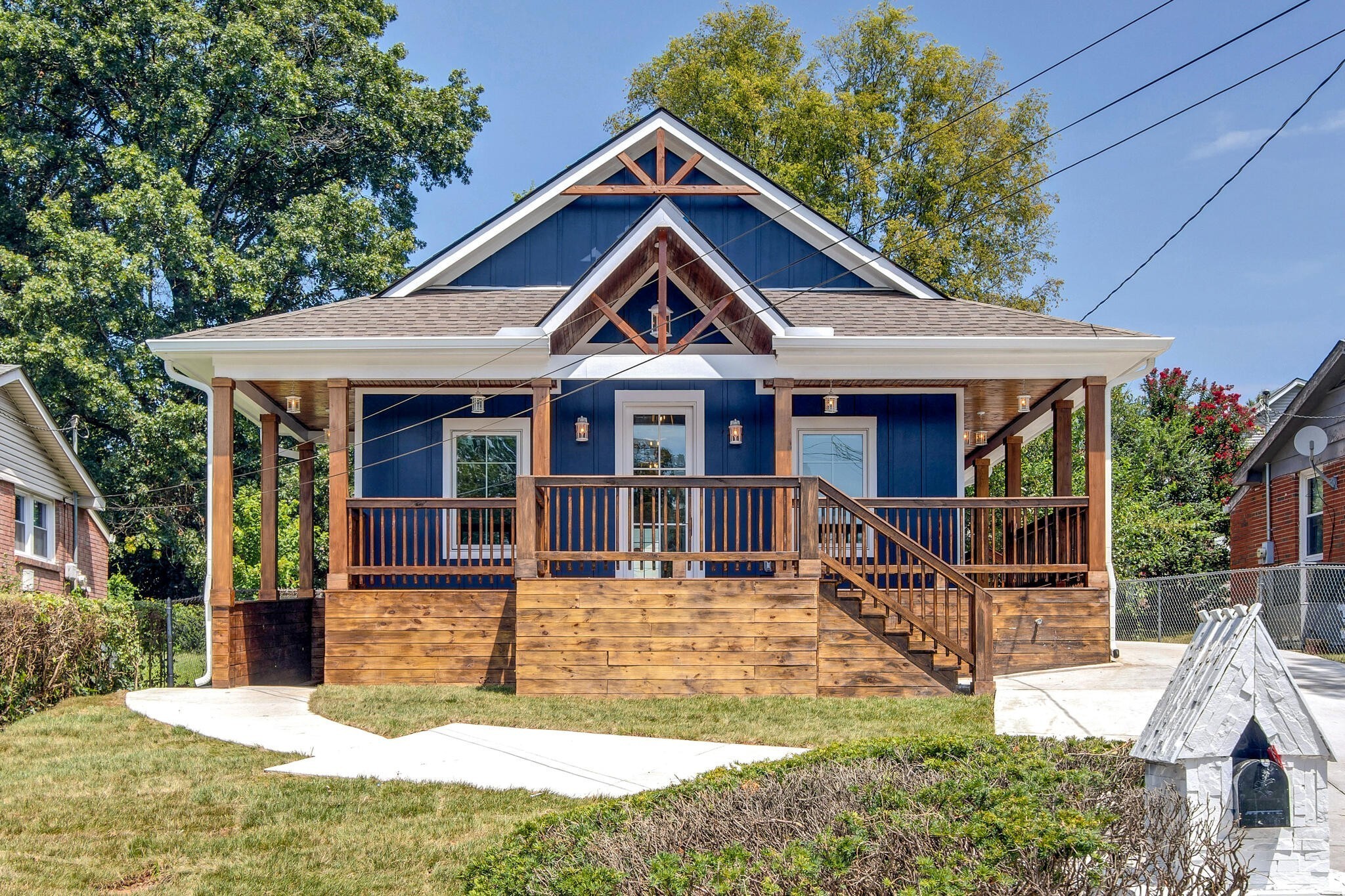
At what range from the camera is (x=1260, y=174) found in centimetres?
1211

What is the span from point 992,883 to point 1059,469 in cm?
1107

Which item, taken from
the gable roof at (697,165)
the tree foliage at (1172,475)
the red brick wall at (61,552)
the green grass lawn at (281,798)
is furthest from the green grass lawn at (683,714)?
the tree foliage at (1172,475)

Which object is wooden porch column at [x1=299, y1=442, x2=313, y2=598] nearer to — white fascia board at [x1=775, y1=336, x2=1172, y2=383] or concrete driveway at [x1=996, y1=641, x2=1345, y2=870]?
white fascia board at [x1=775, y1=336, x2=1172, y2=383]

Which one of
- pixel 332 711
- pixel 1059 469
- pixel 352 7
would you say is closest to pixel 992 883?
pixel 332 711

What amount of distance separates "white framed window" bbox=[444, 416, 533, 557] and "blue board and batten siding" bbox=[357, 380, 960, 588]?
0.10 meters

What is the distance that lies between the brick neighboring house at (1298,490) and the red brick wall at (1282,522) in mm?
12

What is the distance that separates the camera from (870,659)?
11.4 metres

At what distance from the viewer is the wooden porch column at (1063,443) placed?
Answer: 47.8 feet

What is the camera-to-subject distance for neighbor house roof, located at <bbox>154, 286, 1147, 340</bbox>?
13164 mm

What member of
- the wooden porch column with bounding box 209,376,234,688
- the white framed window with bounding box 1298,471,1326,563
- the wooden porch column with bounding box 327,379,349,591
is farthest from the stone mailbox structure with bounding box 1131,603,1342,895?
the white framed window with bounding box 1298,471,1326,563

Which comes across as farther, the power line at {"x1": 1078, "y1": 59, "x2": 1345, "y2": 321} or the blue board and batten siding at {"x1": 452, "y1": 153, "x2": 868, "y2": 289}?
the blue board and batten siding at {"x1": 452, "y1": 153, "x2": 868, "y2": 289}

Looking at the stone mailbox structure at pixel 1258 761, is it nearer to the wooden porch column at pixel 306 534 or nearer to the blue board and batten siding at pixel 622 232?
the blue board and batten siding at pixel 622 232

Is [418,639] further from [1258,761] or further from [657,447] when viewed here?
[1258,761]

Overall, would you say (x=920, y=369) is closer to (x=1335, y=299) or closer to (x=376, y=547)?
(x=376, y=547)
